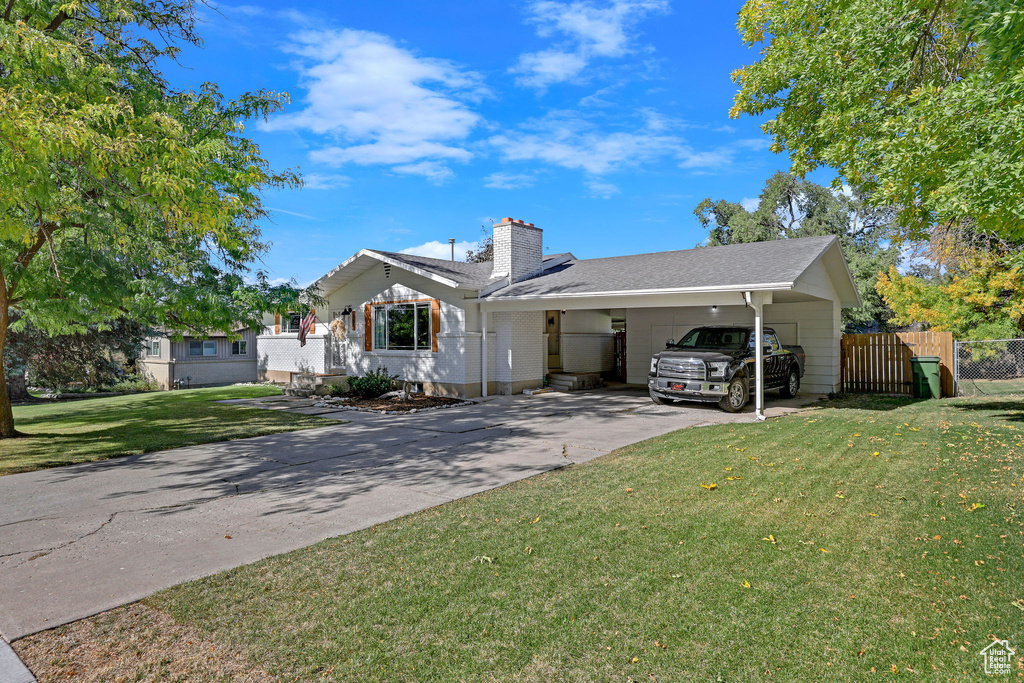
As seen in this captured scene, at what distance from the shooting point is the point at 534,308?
53.2 ft

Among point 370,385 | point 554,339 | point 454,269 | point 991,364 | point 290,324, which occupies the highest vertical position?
point 454,269

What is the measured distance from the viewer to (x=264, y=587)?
4.22 meters

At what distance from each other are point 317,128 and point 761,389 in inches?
532

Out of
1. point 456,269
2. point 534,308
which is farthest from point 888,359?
point 456,269

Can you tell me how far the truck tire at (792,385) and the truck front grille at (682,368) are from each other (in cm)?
362

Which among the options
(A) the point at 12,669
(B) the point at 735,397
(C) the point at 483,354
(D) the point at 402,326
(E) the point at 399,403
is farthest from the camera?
(D) the point at 402,326

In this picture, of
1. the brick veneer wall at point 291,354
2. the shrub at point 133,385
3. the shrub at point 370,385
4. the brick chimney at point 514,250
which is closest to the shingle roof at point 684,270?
the brick chimney at point 514,250

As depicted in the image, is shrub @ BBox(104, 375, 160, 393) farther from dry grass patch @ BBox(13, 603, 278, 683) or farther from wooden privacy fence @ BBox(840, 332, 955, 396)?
wooden privacy fence @ BBox(840, 332, 955, 396)

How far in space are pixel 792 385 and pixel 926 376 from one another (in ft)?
12.8

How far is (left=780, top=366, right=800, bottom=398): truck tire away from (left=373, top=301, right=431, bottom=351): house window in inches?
402

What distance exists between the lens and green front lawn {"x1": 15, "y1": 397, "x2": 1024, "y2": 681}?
3.19m

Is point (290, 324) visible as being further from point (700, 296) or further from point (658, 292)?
point (700, 296)

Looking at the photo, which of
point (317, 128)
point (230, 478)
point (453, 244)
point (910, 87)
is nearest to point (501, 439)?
point (230, 478)

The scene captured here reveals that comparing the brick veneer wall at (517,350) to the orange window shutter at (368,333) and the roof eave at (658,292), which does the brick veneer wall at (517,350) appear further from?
the orange window shutter at (368,333)
